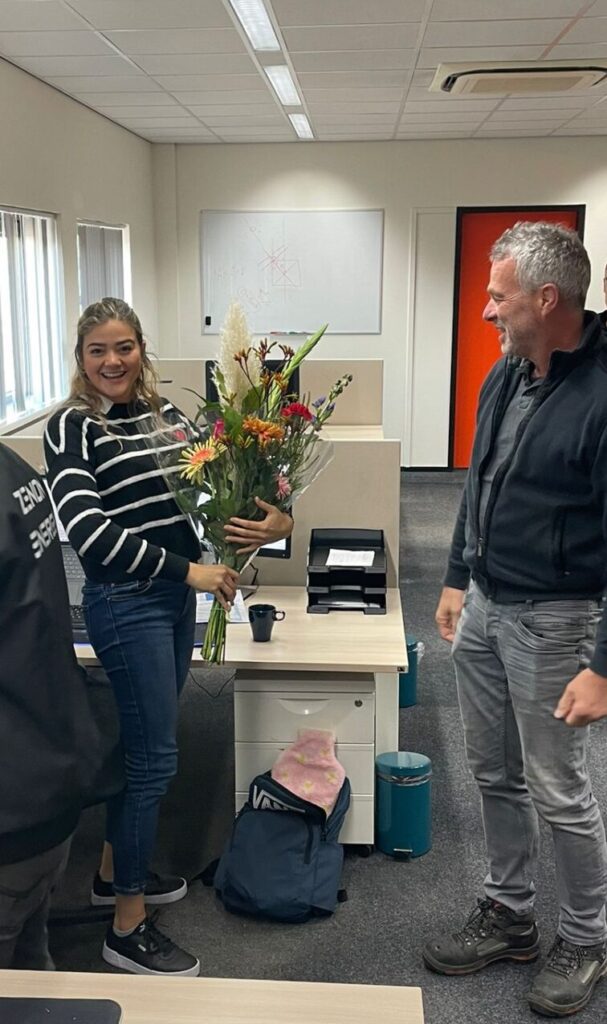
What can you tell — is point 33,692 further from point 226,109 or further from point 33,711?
point 226,109

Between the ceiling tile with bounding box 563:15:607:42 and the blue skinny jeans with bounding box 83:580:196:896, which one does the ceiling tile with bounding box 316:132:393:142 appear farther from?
the blue skinny jeans with bounding box 83:580:196:896

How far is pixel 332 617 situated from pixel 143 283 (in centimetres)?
531

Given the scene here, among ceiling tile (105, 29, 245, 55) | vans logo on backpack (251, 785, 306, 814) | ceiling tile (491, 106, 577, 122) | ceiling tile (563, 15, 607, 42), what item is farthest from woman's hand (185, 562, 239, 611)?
ceiling tile (491, 106, 577, 122)

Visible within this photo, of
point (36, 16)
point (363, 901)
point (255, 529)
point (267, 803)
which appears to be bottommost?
point (363, 901)

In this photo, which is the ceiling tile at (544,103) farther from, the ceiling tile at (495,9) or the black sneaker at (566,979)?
the black sneaker at (566,979)

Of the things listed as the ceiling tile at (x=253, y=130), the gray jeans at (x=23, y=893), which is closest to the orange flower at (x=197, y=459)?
the gray jeans at (x=23, y=893)

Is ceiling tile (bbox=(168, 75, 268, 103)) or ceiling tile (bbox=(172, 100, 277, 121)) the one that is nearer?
ceiling tile (bbox=(168, 75, 268, 103))

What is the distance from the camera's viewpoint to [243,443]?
196 cm

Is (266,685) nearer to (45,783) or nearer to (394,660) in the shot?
(394,660)

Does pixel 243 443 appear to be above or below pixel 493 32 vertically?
below

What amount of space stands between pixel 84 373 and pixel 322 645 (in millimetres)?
973

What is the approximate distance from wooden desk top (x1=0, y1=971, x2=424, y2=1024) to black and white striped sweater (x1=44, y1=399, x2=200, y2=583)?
902mm

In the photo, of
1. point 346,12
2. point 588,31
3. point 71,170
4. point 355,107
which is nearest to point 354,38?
point 346,12

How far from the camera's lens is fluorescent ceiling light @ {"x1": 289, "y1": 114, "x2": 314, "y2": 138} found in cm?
632
